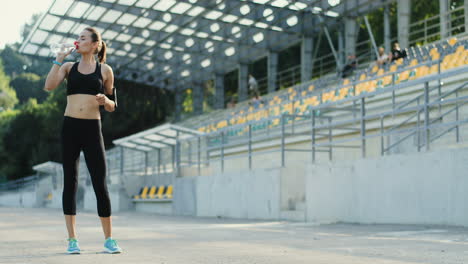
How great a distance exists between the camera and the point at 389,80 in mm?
17828

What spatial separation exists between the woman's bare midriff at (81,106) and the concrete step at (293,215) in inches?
290

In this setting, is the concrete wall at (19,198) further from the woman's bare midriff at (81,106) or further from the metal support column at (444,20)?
the woman's bare midriff at (81,106)

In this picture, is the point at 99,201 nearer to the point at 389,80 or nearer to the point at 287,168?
the point at 287,168

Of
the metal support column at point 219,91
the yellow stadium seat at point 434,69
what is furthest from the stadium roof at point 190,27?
the yellow stadium seat at point 434,69

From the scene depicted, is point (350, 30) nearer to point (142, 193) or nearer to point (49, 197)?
point (142, 193)

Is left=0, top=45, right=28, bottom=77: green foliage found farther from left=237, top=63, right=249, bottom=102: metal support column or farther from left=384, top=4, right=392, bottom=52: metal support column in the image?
left=384, top=4, right=392, bottom=52: metal support column

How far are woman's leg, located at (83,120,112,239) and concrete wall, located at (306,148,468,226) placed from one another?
17.3 ft

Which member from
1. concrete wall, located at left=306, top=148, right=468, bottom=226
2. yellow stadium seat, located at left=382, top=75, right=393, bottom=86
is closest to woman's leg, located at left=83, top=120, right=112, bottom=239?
concrete wall, located at left=306, top=148, right=468, bottom=226

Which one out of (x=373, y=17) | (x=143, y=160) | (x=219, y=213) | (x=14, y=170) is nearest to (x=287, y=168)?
(x=219, y=213)

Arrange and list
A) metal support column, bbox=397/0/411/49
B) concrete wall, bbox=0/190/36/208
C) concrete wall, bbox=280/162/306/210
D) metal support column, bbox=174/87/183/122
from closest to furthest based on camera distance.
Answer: concrete wall, bbox=280/162/306/210 < metal support column, bbox=397/0/411/49 < concrete wall, bbox=0/190/36/208 < metal support column, bbox=174/87/183/122

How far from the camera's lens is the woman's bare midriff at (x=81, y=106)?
17.4 ft

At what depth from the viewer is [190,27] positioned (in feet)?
118

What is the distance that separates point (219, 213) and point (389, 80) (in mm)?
5952

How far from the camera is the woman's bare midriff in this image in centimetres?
530
